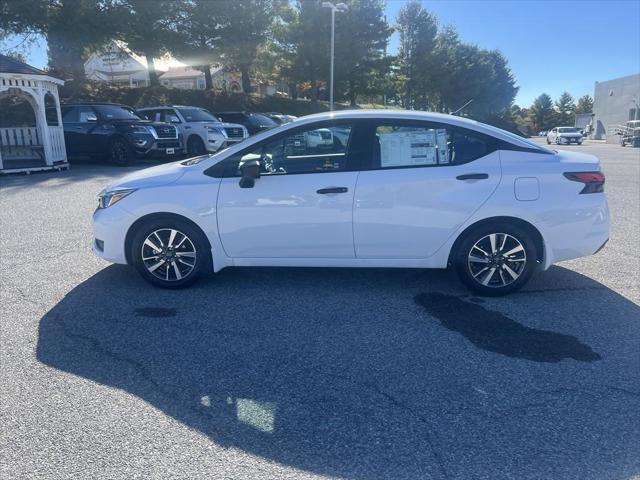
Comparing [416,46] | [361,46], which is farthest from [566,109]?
[361,46]

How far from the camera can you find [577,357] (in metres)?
3.72

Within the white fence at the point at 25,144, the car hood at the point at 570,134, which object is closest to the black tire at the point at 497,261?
the white fence at the point at 25,144

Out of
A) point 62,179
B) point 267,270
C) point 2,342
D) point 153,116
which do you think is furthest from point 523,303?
point 153,116

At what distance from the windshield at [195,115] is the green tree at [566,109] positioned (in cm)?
10310

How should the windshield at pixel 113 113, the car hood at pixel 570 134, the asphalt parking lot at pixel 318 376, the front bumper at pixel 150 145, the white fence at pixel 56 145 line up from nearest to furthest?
the asphalt parking lot at pixel 318 376 < the white fence at pixel 56 145 < the front bumper at pixel 150 145 < the windshield at pixel 113 113 < the car hood at pixel 570 134

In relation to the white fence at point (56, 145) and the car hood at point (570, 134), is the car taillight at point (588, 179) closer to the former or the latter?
the white fence at point (56, 145)

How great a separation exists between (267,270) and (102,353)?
224 centimetres

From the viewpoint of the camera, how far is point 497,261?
4773 mm

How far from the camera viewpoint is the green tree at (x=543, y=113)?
346ft

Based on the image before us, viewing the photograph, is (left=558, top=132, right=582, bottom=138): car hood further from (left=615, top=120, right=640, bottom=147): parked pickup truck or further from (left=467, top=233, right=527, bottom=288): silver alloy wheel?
(left=467, top=233, right=527, bottom=288): silver alloy wheel

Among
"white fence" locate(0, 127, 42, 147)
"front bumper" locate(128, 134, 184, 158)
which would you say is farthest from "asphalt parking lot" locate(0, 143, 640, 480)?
"white fence" locate(0, 127, 42, 147)

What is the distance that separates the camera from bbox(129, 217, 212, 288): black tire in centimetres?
493

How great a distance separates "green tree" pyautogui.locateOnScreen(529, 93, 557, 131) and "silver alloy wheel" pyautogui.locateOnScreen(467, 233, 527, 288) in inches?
4411

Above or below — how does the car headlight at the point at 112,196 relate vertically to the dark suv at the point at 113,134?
below
